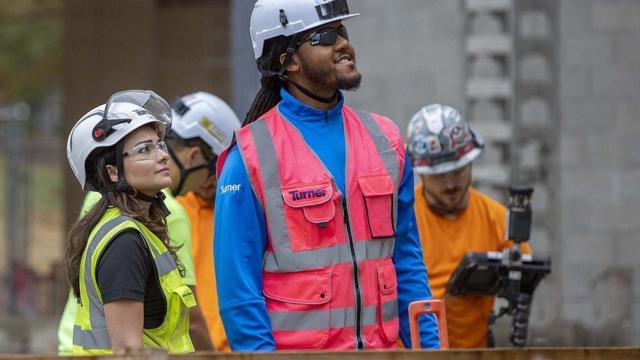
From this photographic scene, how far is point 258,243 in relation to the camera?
14.9 feet

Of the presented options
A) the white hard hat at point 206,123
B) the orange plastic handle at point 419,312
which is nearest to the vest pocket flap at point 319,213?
the orange plastic handle at point 419,312

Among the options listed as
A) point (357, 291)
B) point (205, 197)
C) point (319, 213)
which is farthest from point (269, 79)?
point (205, 197)

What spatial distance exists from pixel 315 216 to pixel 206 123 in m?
2.10

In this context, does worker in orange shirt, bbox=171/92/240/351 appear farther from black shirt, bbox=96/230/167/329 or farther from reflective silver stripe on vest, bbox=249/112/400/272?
black shirt, bbox=96/230/167/329

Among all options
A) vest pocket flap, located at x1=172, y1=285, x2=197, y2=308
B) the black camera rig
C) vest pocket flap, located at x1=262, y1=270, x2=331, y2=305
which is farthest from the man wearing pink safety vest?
the black camera rig

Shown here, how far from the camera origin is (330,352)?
11.4 ft

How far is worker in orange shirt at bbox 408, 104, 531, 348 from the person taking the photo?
249 inches

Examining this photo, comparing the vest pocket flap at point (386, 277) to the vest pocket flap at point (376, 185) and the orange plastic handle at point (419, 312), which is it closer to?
the orange plastic handle at point (419, 312)

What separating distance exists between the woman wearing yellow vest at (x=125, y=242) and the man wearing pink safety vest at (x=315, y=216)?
225 mm

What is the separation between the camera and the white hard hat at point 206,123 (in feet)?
21.3

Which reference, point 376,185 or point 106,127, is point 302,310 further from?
point 106,127

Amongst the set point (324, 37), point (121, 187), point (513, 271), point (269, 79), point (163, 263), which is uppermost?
point (324, 37)

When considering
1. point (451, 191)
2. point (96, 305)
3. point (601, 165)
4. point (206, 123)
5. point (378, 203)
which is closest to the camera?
point (96, 305)

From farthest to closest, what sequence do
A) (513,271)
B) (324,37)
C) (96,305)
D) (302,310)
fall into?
(513,271) → (324,37) → (302,310) → (96,305)
